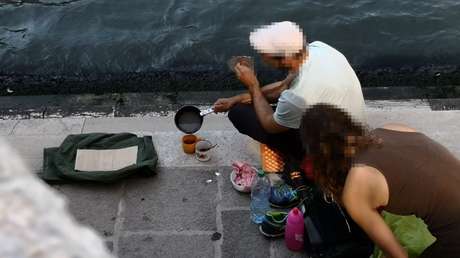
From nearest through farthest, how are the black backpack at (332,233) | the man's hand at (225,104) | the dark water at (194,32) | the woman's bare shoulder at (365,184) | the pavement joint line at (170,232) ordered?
the woman's bare shoulder at (365,184), the black backpack at (332,233), the pavement joint line at (170,232), the man's hand at (225,104), the dark water at (194,32)

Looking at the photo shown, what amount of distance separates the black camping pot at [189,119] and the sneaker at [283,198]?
91cm

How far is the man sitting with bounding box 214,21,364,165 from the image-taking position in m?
3.82

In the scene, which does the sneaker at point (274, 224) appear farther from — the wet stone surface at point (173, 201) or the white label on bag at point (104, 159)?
the white label on bag at point (104, 159)

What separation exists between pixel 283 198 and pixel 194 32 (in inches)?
155

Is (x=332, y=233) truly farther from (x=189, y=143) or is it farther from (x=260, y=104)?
(x=189, y=143)

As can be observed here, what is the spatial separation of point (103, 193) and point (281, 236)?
47.0 inches

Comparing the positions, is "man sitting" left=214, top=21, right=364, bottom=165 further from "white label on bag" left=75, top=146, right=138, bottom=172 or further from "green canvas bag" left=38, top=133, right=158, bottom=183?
"white label on bag" left=75, top=146, right=138, bottom=172

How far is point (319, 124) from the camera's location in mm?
2881

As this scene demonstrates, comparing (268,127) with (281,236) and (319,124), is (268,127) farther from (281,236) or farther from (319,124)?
(319,124)

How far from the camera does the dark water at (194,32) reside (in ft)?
22.8

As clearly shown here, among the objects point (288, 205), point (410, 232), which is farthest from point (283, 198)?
point (410, 232)

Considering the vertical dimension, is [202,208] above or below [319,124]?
below

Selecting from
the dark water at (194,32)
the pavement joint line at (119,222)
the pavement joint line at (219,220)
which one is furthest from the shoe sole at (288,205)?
the dark water at (194,32)

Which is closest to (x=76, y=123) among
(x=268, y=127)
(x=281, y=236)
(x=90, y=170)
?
(x=90, y=170)
